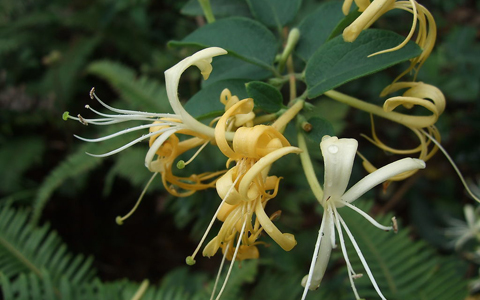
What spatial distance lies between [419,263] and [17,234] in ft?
3.57

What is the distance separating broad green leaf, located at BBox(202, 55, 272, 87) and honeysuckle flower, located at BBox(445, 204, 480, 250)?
0.99 meters

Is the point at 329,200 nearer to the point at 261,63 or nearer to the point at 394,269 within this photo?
the point at 261,63

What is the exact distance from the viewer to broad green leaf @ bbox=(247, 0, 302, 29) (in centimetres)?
Result: 74

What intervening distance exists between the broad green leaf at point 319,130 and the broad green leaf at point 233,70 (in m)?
0.14

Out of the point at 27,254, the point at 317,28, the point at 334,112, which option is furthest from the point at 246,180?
the point at 334,112

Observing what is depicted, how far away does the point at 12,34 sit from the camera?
1.74m

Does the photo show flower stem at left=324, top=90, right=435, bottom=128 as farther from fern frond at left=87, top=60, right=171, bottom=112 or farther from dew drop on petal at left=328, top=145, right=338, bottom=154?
fern frond at left=87, top=60, right=171, bottom=112

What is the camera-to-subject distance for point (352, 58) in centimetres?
55

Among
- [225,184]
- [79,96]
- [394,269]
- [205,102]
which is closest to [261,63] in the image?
[205,102]

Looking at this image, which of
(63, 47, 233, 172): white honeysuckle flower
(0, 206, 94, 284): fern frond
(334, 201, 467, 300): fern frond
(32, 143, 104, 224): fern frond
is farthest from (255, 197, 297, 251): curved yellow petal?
(32, 143, 104, 224): fern frond

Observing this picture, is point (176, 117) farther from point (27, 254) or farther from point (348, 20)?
point (27, 254)

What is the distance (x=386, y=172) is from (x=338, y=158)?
2.2 inches

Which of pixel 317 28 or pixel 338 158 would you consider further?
pixel 317 28

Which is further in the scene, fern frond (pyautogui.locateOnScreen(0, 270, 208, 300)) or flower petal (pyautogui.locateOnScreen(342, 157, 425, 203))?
fern frond (pyautogui.locateOnScreen(0, 270, 208, 300))
